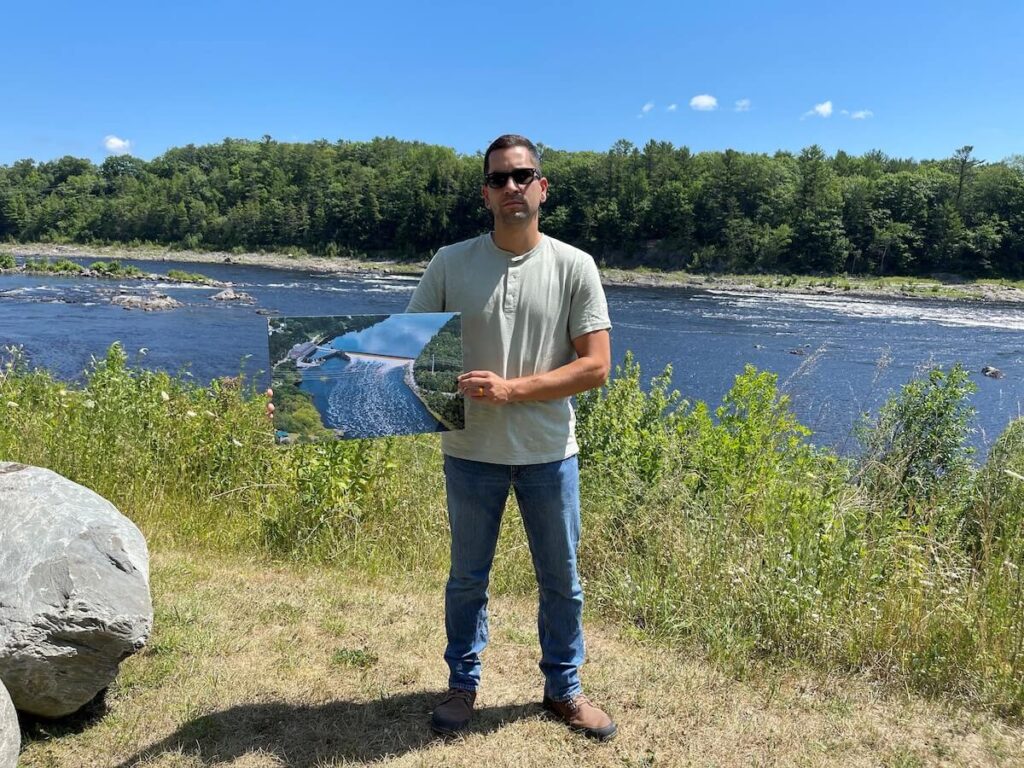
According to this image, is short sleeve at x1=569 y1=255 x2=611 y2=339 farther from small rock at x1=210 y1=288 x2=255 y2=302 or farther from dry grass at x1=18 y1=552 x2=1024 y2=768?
small rock at x1=210 y1=288 x2=255 y2=302

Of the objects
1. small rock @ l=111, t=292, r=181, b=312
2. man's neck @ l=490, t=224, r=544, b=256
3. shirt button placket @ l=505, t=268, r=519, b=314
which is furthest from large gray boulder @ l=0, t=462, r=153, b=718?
small rock @ l=111, t=292, r=181, b=312

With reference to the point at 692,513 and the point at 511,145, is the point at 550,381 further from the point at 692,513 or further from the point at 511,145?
the point at 692,513

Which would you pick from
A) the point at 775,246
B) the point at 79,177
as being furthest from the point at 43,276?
the point at 79,177

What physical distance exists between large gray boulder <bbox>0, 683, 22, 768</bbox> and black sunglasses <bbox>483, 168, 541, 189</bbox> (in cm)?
231

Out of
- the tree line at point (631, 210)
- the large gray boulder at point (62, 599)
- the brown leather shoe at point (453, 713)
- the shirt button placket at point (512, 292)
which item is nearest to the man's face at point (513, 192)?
the shirt button placket at point (512, 292)

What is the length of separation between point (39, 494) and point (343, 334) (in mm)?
1472

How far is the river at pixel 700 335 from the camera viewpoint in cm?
1753

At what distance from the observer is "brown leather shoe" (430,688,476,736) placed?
292cm

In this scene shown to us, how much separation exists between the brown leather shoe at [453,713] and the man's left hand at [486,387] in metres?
1.30

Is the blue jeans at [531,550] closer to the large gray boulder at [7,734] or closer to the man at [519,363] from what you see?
the man at [519,363]

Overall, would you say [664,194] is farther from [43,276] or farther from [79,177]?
[79,177]

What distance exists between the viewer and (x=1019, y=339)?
27875 millimetres

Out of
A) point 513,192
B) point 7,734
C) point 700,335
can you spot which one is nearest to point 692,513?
point 513,192

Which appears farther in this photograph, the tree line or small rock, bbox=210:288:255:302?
the tree line
